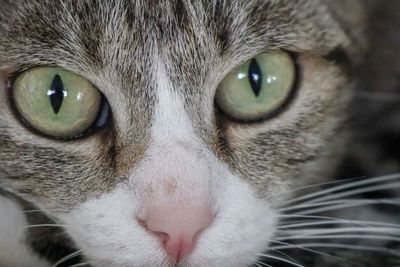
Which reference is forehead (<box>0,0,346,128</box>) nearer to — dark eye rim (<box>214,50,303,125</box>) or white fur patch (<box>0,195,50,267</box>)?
dark eye rim (<box>214,50,303,125</box>)

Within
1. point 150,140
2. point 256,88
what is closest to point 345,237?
point 256,88

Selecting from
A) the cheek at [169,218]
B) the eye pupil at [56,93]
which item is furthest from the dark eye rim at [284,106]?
the eye pupil at [56,93]

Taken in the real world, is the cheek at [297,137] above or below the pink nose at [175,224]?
above

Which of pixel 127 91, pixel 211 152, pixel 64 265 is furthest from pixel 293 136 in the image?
pixel 64 265

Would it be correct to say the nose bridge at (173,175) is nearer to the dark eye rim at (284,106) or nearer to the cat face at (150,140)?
the cat face at (150,140)

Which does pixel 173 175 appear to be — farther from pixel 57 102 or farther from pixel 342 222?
pixel 342 222

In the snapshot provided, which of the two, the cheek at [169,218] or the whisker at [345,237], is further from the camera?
the whisker at [345,237]

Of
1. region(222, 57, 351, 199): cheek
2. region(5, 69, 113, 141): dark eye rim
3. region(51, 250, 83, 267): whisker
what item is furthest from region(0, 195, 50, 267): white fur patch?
region(222, 57, 351, 199): cheek
